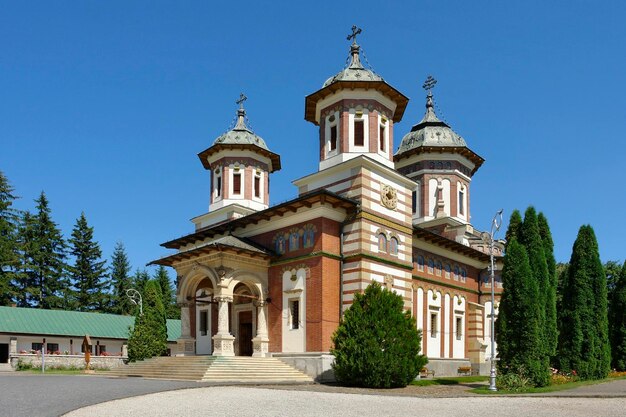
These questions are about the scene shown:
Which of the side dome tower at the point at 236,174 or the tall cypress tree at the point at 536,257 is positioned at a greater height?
the side dome tower at the point at 236,174

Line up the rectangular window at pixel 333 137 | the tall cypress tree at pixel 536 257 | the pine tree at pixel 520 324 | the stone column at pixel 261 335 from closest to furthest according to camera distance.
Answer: the pine tree at pixel 520 324 < the tall cypress tree at pixel 536 257 < the stone column at pixel 261 335 < the rectangular window at pixel 333 137

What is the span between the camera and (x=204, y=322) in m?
32.4

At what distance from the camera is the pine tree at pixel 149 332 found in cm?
3559

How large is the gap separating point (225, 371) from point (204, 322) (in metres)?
8.48

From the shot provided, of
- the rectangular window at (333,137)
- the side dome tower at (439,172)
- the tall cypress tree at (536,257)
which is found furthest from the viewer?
the side dome tower at (439,172)

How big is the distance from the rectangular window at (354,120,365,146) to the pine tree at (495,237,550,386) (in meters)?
9.06

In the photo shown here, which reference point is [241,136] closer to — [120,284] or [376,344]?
[376,344]

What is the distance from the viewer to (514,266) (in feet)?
76.4

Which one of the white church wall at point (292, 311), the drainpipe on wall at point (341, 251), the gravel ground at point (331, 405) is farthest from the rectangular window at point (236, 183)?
the gravel ground at point (331, 405)

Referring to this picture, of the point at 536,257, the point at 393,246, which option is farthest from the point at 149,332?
the point at 536,257

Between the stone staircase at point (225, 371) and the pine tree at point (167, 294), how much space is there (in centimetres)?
4049

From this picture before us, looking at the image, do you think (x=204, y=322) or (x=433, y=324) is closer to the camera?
(x=204, y=322)

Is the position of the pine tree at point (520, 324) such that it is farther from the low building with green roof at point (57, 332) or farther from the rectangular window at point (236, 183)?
the low building with green roof at point (57, 332)

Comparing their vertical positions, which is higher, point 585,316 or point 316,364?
point 585,316
